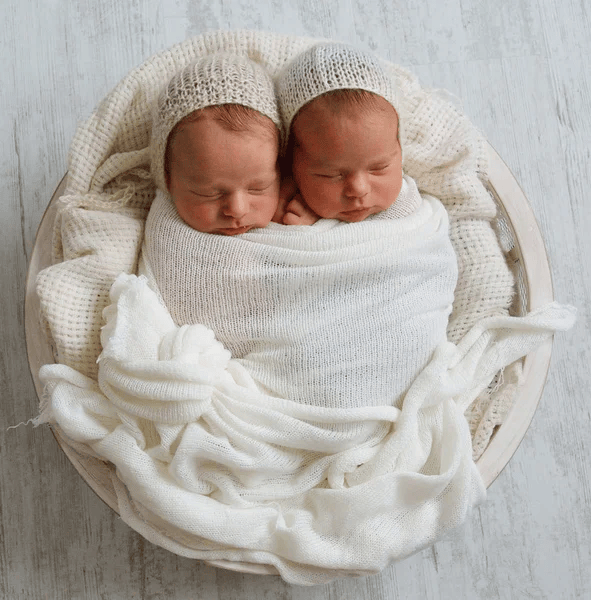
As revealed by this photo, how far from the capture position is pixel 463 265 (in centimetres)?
115

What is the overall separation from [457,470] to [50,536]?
2.52 ft

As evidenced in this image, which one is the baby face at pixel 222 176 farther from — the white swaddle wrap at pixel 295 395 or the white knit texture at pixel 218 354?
the white knit texture at pixel 218 354

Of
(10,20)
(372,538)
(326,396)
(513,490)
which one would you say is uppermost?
(10,20)

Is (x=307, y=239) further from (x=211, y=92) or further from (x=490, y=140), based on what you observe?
(x=490, y=140)

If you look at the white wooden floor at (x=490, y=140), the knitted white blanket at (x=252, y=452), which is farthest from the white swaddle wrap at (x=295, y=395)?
the white wooden floor at (x=490, y=140)

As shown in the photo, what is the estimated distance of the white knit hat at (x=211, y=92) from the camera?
98 cm

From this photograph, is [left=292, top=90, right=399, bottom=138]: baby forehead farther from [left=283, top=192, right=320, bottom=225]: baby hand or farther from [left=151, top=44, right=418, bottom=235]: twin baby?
[left=283, top=192, right=320, bottom=225]: baby hand

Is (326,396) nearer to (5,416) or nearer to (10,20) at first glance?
(5,416)

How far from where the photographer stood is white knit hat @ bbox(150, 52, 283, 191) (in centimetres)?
98

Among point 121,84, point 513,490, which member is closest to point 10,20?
point 121,84

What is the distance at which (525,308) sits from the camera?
1.13m

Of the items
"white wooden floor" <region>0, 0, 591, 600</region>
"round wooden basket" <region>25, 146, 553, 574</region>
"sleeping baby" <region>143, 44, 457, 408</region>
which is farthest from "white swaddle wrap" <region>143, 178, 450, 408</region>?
"white wooden floor" <region>0, 0, 591, 600</region>

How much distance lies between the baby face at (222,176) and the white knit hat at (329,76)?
0.21 ft

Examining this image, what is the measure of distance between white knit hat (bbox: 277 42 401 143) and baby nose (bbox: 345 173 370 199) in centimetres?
11
